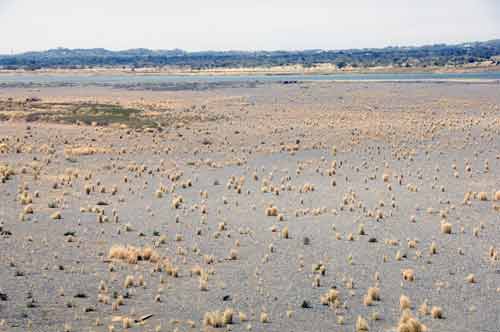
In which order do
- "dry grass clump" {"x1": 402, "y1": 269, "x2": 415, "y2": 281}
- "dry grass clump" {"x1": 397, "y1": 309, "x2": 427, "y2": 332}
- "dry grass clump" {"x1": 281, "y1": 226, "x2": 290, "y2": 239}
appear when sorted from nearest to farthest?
1. "dry grass clump" {"x1": 397, "y1": 309, "x2": 427, "y2": 332}
2. "dry grass clump" {"x1": 402, "y1": 269, "x2": 415, "y2": 281}
3. "dry grass clump" {"x1": 281, "y1": 226, "x2": 290, "y2": 239}

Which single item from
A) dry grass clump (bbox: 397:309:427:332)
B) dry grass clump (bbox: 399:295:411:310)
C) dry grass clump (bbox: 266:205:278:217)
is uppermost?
dry grass clump (bbox: 397:309:427:332)

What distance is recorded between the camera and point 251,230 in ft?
80.4

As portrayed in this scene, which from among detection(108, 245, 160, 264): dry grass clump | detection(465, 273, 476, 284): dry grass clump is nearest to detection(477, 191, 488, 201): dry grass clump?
detection(465, 273, 476, 284): dry grass clump

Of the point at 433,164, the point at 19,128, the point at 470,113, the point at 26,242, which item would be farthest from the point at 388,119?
the point at 26,242

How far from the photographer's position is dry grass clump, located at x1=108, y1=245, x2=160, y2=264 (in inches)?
797

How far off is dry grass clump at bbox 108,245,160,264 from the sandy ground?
67mm

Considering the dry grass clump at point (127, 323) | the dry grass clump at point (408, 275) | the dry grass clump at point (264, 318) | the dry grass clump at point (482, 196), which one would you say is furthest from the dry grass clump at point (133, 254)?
the dry grass clump at point (482, 196)

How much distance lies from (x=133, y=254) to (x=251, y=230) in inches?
215

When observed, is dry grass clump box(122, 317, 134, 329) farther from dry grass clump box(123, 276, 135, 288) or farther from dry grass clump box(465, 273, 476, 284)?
dry grass clump box(465, 273, 476, 284)

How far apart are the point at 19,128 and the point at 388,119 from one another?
33467 millimetres

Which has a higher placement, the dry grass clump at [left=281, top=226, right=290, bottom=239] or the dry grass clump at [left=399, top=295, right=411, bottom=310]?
the dry grass clump at [left=399, top=295, right=411, bottom=310]

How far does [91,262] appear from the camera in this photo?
20.1 metres

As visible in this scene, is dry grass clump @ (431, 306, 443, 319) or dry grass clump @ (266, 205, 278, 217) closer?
dry grass clump @ (431, 306, 443, 319)

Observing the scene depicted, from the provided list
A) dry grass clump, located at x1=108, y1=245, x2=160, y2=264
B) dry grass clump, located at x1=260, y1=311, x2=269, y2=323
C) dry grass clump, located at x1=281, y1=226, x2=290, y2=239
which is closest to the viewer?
dry grass clump, located at x1=260, y1=311, x2=269, y2=323
